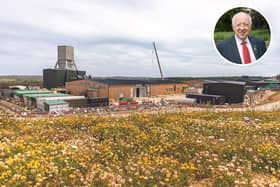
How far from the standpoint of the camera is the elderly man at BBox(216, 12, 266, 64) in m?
7.10

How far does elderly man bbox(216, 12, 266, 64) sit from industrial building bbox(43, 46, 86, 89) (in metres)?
50.3

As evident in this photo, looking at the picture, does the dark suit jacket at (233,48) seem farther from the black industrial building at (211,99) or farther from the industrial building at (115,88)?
the industrial building at (115,88)

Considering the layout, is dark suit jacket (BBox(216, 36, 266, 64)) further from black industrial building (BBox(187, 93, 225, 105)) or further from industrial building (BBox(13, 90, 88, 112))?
black industrial building (BBox(187, 93, 225, 105))

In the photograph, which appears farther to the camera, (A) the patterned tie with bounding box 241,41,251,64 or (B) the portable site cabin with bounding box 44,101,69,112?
(B) the portable site cabin with bounding box 44,101,69,112

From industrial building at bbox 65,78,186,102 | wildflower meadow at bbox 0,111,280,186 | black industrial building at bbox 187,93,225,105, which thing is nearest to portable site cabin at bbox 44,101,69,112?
industrial building at bbox 65,78,186,102

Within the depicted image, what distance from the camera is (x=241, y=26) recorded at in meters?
7.03

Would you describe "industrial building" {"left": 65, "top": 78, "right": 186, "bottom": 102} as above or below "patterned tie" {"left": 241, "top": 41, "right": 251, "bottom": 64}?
below

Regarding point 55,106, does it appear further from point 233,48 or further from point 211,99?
point 211,99

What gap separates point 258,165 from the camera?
4.66 metres

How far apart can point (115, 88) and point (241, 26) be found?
28.9m

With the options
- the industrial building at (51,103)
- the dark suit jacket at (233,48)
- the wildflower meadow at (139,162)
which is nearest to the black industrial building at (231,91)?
the industrial building at (51,103)

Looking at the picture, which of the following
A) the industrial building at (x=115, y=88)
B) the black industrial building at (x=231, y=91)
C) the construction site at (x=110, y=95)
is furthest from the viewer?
the industrial building at (x=115, y=88)

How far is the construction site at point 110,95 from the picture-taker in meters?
25.7

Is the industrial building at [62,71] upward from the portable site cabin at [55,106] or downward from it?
upward
